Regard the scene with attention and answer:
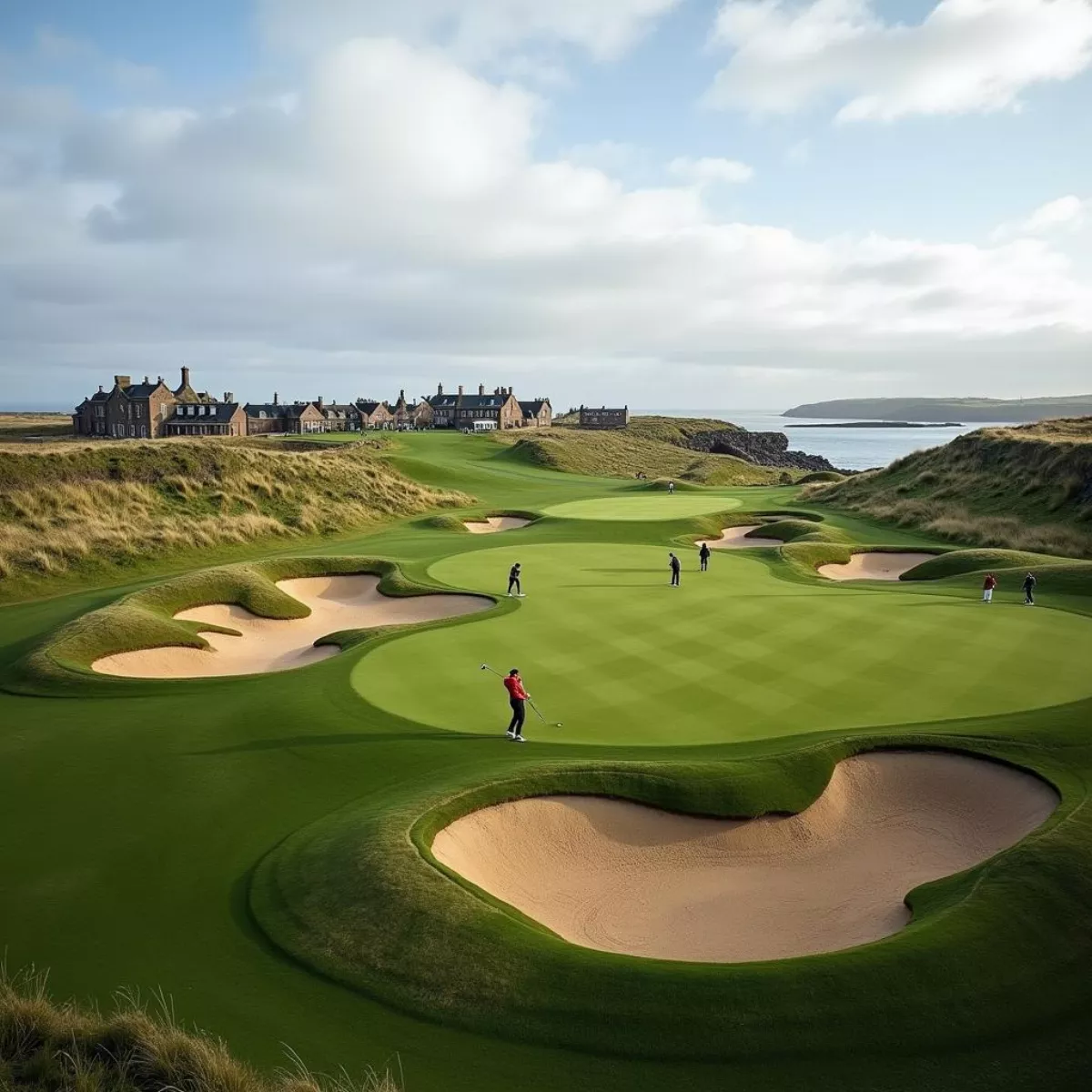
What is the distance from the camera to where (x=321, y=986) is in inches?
336

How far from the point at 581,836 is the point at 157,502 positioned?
3491 cm

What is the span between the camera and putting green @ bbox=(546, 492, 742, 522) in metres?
47.8

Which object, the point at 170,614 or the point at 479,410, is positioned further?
the point at 479,410

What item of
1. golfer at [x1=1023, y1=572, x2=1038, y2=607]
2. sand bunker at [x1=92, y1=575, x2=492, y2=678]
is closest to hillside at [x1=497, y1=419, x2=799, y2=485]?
sand bunker at [x1=92, y1=575, x2=492, y2=678]

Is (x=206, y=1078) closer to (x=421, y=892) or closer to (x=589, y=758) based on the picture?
(x=421, y=892)

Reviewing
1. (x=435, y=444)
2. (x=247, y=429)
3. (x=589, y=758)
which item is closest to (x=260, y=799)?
(x=589, y=758)

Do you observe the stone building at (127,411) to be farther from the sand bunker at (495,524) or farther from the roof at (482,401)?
the sand bunker at (495,524)

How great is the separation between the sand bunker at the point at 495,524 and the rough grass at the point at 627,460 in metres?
33.6

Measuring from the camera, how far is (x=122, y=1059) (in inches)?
276

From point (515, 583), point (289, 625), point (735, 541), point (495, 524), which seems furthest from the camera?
point (495, 524)

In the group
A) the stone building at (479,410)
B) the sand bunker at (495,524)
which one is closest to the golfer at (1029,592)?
the sand bunker at (495,524)

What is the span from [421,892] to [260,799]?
13.9ft

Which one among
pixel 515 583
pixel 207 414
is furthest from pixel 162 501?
pixel 207 414

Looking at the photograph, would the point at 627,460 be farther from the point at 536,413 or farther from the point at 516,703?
the point at 516,703
